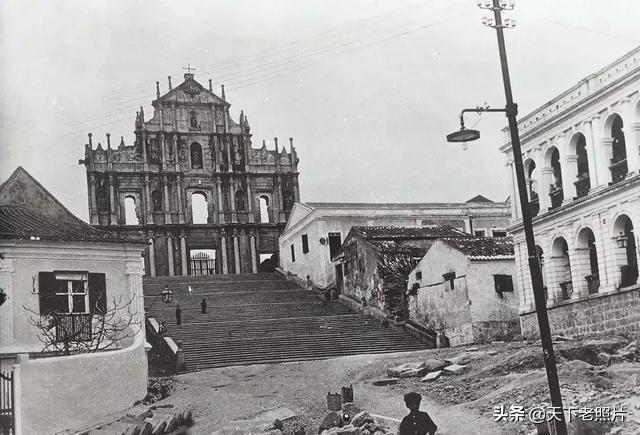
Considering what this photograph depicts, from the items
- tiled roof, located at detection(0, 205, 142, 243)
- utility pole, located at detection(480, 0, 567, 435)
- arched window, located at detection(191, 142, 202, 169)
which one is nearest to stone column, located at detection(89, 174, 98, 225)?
arched window, located at detection(191, 142, 202, 169)

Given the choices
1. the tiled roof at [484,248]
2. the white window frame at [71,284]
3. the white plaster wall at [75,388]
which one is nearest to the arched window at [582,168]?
the tiled roof at [484,248]

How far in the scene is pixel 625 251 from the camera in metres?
23.2

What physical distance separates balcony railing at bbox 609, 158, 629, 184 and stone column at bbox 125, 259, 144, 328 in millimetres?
13133

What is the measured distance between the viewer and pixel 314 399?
63.9ft

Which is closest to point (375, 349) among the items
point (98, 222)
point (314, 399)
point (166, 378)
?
point (166, 378)

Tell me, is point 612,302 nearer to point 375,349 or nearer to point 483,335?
point 483,335

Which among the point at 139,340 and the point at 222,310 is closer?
the point at 139,340

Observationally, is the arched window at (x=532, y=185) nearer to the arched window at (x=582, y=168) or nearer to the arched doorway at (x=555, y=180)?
the arched doorway at (x=555, y=180)

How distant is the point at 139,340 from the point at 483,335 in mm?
12347

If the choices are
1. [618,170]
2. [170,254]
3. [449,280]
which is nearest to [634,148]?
[618,170]

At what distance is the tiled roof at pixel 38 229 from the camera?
67.2 ft

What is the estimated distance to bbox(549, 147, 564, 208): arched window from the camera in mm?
26080

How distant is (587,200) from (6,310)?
1578cm

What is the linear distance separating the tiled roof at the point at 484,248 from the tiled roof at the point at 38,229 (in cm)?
1228
